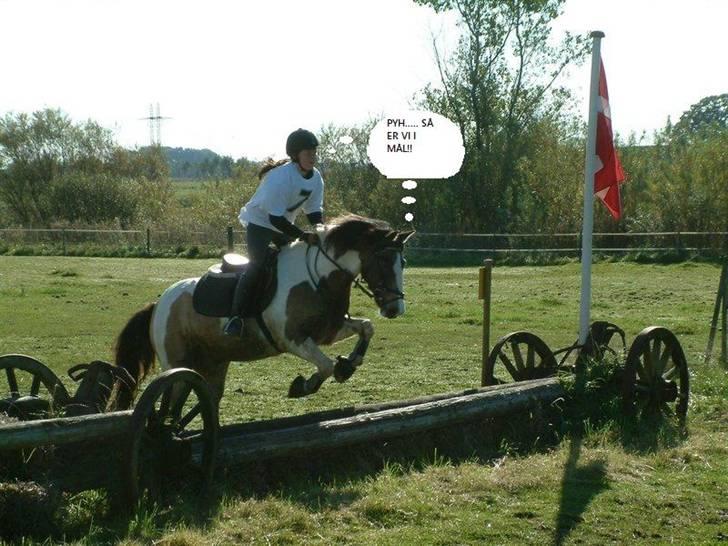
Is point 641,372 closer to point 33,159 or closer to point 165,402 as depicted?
point 165,402

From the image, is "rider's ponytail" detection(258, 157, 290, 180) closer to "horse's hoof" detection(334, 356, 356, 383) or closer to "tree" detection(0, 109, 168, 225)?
"horse's hoof" detection(334, 356, 356, 383)

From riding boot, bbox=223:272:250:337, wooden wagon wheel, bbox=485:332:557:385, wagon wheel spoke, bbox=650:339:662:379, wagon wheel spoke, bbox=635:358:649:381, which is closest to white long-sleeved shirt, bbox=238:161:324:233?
riding boot, bbox=223:272:250:337

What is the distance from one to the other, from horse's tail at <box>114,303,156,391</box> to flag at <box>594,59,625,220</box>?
4128 millimetres

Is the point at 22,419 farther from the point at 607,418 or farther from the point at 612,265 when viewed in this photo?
the point at 612,265

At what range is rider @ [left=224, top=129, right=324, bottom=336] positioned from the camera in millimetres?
7926

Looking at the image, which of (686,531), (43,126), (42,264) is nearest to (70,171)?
(43,126)

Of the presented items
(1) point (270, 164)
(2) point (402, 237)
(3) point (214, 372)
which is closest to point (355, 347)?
(2) point (402, 237)

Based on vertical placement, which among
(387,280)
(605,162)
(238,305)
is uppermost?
(605,162)

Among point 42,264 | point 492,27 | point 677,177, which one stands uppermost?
point 492,27

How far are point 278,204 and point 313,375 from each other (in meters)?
1.33

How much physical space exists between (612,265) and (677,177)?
893 cm

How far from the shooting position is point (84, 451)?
5906 mm

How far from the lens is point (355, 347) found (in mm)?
8000

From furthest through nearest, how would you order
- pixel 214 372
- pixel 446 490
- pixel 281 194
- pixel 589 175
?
pixel 589 175
pixel 214 372
pixel 281 194
pixel 446 490
